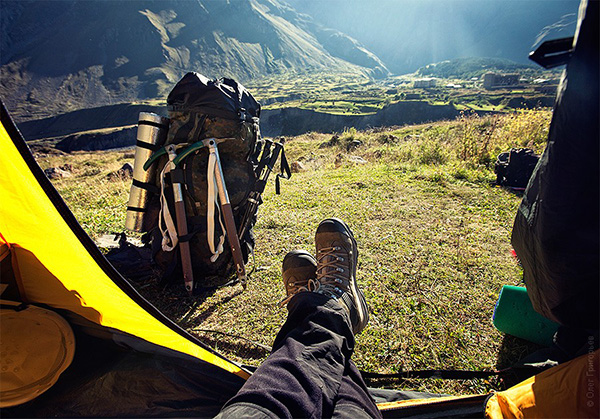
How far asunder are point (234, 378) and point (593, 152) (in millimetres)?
1982

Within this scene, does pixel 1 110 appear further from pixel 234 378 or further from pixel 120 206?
pixel 120 206

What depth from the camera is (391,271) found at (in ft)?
11.2

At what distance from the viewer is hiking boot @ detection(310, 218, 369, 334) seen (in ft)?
7.56

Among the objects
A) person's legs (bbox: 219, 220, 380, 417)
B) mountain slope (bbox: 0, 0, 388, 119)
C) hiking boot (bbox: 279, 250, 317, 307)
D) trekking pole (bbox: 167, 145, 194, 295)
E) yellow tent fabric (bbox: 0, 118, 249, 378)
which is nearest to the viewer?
person's legs (bbox: 219, 220, 380, 417)

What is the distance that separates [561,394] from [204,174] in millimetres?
2978

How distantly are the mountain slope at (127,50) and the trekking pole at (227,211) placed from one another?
110802 millimetres

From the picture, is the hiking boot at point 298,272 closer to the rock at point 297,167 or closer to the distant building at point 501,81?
the rock at point 297,167

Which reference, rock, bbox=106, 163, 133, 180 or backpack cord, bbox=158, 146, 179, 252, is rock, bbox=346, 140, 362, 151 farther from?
backpack cord, bbox=158, 146, 179, 252

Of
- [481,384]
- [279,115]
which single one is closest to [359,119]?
[279,115]

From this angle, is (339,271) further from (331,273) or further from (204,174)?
(204,174)

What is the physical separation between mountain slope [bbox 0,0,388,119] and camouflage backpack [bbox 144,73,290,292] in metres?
110

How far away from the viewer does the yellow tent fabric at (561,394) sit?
3.50ft

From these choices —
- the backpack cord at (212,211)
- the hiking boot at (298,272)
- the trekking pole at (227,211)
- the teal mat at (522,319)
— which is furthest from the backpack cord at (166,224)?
the teal mat at (522,319)

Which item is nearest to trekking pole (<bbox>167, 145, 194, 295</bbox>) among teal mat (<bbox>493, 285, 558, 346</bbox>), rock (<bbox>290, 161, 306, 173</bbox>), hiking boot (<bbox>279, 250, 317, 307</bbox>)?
hiking boot (<bbox>279, 250, 317, 307</bbox>)
